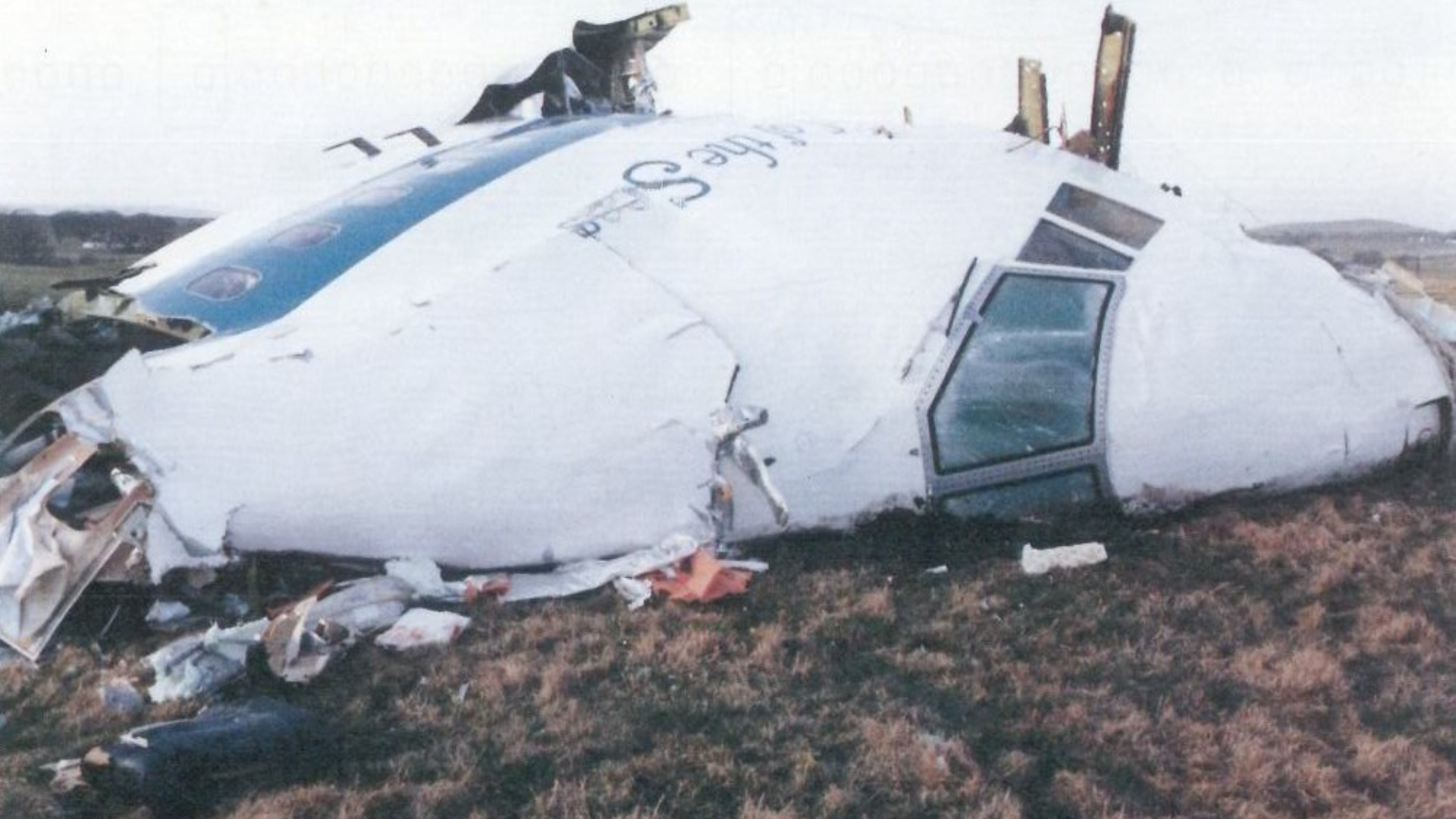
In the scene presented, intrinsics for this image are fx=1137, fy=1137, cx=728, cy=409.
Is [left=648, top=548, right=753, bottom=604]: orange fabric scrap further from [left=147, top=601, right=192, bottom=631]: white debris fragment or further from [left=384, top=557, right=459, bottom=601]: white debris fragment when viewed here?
[left=147, top=601, right=192, bottom=631]: white debris fragment

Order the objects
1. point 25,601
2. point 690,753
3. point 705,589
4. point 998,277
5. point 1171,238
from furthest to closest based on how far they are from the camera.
Answer: point 1171,238, point 998,277, point 705,589, point 25,601, point 690,753

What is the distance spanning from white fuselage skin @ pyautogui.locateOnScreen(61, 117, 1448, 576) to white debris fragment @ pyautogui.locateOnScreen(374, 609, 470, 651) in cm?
50

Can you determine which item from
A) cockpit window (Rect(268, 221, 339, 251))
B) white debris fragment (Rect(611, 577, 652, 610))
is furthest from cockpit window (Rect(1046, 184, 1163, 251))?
cockpit window (Rect(268, 221, 339, 251))

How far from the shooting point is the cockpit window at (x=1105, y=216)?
7.38m

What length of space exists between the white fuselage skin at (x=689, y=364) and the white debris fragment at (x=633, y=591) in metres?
0.29

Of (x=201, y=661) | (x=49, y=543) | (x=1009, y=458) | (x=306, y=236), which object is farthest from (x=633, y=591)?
(x=306, y=236)

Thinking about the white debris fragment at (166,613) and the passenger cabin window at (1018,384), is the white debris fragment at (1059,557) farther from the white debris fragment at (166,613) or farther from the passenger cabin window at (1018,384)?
the white debris fragment at (166,613)

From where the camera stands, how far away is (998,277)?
270 inches

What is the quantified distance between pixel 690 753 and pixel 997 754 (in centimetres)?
120

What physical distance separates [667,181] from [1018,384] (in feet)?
8.27

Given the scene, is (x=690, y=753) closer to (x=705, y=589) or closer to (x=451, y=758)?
(x=451, y=758)

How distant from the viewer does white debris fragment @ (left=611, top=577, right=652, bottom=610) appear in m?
5.89

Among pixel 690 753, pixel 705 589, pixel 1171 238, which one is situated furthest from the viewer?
pixel 1171 238

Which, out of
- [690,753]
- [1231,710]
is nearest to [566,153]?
[690,753]
